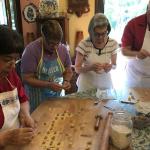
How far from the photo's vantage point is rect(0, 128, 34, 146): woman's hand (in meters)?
1.24

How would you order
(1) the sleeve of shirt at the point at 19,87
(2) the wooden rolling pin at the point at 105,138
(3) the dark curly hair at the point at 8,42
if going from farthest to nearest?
(1) the sleeve of shirt at the point at 19,87
(2) the wooden rolling pin at the point at 105,138
(3) the dark curly hair at the point at 8,42

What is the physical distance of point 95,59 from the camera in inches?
88.7

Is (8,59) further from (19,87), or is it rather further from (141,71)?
(141,71)

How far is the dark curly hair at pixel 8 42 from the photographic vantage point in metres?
1.17

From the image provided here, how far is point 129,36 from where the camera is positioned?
226 centimetres

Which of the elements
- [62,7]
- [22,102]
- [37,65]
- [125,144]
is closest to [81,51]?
[37,65]

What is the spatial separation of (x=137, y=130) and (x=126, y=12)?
2.84m

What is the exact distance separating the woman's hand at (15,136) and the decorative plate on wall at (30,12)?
2773 mm

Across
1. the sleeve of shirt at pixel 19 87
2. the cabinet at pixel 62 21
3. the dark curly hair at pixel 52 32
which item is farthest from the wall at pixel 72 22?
the sleeve of shirt at pixel 19 87

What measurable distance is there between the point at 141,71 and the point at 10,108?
50.0 inches

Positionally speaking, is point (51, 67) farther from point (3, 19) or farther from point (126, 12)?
point (126, 12)

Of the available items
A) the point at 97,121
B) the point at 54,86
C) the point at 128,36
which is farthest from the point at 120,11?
the point at 97,121

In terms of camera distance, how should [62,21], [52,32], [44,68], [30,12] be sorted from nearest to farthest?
[52,32], [44,68], [62,21], [30,12]

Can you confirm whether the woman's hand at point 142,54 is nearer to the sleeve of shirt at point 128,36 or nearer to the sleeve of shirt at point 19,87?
the sleeve of shirt at point 128,36
